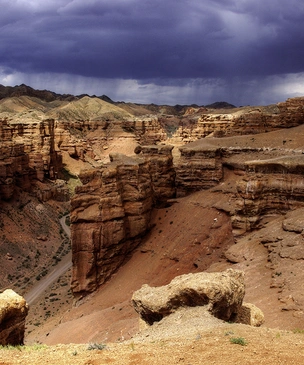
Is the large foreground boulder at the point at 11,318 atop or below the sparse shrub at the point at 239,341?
below

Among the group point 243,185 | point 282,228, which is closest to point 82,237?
point 243,185

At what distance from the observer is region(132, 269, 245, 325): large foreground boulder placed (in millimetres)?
15156

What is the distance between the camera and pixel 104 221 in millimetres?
33750

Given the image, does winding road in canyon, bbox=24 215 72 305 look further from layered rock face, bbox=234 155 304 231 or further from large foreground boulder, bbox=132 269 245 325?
large foreground boulder, bbox=132 269 245 325

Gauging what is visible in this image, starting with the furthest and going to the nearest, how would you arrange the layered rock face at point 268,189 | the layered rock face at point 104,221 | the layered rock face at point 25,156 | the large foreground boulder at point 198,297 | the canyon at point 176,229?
the layered rock face at point 25,156
the layered rock face at point 104,221
the layered rock face at point 268,189
the canyon at point 176,229
the large foreground boulder at point 198,297

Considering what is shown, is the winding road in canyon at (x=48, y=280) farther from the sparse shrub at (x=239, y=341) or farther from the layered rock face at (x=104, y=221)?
the sparse shrub at (x=239, y=341)

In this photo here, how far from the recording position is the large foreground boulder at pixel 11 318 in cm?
1520

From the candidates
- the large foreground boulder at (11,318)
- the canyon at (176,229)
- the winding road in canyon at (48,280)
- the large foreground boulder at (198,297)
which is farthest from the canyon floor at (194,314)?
the winding road in canyon at (48,280)

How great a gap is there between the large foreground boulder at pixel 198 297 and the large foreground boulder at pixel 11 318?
4418mm

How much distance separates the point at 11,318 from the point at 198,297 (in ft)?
21.7

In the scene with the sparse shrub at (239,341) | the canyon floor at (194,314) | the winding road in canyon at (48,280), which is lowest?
the winding road in canyon at (48,280)

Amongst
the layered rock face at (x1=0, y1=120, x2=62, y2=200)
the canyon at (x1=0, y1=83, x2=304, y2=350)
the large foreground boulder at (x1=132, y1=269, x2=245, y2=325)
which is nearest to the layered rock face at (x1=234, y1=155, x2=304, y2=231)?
the canyon at (x1=0, y1=83, x2=304, y2=350)

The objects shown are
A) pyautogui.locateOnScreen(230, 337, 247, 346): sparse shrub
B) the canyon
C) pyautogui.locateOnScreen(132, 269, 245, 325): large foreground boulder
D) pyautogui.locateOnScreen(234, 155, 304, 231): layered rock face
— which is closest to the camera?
pyautogui.locateOnScreen(230, 337, 247, 346): sparse shrub

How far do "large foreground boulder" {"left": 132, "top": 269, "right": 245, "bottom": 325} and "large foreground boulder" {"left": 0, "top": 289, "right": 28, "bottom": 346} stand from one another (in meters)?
4.42
